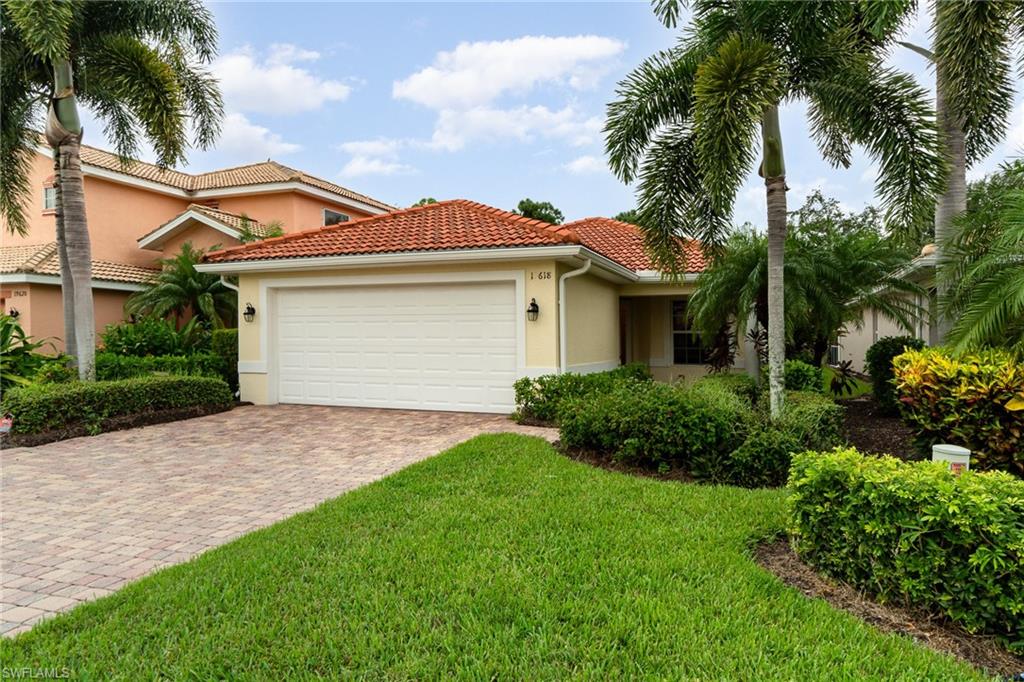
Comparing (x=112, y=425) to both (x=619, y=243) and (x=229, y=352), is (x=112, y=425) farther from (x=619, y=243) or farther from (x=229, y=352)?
(x=619, y=243)

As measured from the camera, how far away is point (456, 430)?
954 cm

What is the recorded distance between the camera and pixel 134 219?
19.6m

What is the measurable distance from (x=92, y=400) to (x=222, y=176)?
1623 cm

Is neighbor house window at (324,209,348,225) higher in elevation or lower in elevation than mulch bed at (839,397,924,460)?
higher

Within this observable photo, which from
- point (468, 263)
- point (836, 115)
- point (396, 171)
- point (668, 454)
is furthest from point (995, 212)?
point (396, 171)

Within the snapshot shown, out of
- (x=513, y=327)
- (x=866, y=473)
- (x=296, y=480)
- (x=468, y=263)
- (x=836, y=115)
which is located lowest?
(x=296, y=480)

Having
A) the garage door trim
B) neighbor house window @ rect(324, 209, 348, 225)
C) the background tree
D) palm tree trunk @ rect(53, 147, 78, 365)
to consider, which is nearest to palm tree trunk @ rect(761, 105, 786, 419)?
the garage door trim

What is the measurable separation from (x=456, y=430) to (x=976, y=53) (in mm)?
9319

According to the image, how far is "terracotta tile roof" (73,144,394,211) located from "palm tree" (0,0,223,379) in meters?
7.30

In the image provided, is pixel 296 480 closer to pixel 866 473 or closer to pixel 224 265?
pixel 866 473

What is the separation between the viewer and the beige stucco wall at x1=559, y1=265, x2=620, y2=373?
1123cm

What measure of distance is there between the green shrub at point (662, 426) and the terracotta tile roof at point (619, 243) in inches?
220

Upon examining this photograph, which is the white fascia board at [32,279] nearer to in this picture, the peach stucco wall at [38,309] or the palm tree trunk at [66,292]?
the peach stucco wall at [38,309]

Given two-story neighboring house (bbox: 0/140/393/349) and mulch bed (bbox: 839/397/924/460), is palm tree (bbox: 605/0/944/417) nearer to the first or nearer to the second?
mulch bed (bbox: 839/397/924/460)
